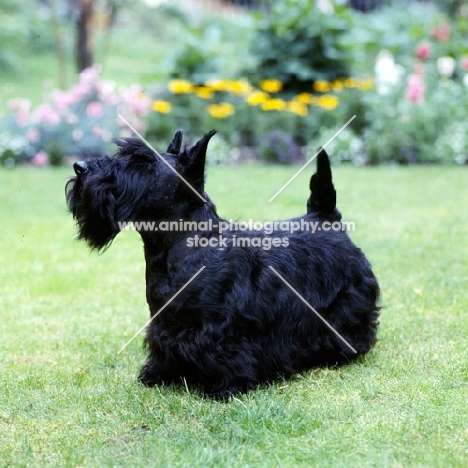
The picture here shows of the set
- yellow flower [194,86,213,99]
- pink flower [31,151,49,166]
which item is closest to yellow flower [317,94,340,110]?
yellow flower [194,86,213,99]

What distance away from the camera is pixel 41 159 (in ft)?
32.7

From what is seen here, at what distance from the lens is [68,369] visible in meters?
3.66

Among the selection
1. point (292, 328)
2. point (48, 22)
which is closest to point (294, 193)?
point (292, 328)

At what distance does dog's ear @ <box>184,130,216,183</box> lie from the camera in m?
3.10

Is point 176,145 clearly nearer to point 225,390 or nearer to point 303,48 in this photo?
point 225,390

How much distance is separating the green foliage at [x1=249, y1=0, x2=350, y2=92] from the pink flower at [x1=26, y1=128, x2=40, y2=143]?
11.9 feet

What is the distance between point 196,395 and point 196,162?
1058mm

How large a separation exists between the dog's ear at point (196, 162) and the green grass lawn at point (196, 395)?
3.24ft

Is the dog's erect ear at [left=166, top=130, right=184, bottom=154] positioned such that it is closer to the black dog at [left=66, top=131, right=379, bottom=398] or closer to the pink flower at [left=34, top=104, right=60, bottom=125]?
the black dog at [left=66, top=131, right=379, bottom=398]

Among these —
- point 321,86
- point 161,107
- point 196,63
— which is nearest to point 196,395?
point 161,107

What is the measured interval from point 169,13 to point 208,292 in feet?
55.6

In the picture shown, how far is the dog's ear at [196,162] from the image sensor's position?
310 centimetres

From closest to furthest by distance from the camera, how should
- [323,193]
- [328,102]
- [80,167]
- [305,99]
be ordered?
[80,167]
[323,193]
[328,102]
[305,99]

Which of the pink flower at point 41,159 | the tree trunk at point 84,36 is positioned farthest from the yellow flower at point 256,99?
the tree trunk at point 84,36
